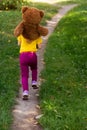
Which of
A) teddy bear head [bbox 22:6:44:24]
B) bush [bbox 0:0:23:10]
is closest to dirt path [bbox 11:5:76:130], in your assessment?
teddy bear head [bbox 22:6:44:24]

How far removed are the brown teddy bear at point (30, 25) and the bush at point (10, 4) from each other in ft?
39.8

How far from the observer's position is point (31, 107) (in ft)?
22.5

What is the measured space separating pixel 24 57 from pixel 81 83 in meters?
1.53

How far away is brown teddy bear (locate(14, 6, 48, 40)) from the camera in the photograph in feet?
23.2

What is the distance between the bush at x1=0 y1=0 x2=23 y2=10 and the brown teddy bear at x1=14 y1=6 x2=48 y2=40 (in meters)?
12.1

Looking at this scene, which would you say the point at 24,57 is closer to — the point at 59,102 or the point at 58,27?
the point at 59,102

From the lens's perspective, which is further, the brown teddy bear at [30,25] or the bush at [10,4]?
the bush at [10,4]

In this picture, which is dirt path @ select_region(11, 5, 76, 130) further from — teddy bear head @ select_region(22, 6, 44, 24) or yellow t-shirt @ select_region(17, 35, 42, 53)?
teddy bear head @ select_region(22, 6, 44, 24)

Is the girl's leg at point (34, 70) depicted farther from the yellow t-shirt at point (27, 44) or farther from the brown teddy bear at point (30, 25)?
the brown teddy bear at point (30, 25)

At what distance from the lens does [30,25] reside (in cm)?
712

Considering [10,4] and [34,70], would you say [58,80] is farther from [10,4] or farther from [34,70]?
[10,4]

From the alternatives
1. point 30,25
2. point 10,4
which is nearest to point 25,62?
point 30,25

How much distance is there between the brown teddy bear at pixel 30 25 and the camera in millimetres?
7059

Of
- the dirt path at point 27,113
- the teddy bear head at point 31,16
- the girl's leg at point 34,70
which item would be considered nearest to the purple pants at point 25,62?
the girl's leg at point 34,70
